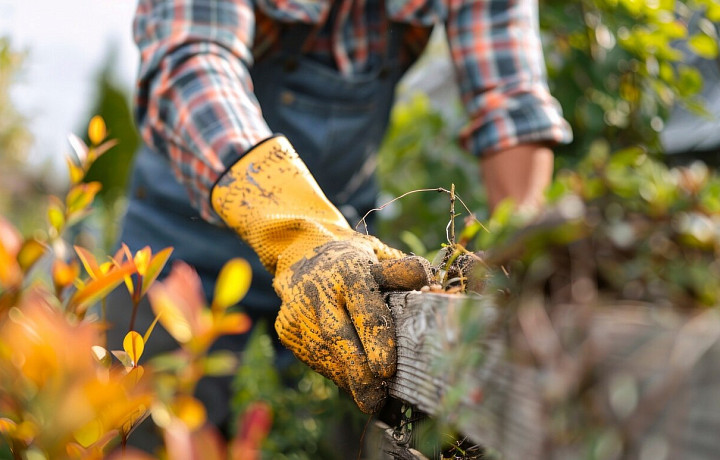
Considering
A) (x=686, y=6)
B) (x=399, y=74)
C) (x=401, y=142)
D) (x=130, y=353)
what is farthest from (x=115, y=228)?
(x=130, y=353)

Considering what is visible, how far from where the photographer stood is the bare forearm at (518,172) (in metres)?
2.26

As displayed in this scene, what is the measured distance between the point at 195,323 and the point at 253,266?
1803 millimetres

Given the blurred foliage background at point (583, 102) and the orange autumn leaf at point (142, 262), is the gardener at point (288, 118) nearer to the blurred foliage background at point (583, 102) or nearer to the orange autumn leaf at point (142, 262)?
the blurred foliage background at point (583, 102)

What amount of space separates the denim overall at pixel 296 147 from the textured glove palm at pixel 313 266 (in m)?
0.60

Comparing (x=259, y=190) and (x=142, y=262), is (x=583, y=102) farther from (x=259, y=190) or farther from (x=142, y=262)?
(x=142, y=262)

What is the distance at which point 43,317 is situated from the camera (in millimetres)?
382

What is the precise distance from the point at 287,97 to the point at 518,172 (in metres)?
0.87

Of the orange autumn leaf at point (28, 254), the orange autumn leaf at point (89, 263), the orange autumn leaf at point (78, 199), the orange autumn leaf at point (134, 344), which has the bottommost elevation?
the orange autumn leaf at point (134, 344)

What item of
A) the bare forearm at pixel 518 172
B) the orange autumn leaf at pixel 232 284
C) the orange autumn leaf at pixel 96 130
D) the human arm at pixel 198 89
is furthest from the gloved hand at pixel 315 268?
the bare forearm at pixel 518 172

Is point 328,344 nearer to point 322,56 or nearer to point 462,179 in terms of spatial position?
point 322,56

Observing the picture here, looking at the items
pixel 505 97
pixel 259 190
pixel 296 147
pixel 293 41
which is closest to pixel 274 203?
pixel 259 190

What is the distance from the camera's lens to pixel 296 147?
2.28m

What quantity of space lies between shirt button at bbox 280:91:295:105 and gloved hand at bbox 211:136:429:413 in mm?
723

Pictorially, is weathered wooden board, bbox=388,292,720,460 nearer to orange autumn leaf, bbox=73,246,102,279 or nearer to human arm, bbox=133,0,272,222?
orange autumn leaf, bbox=73,246,102,279
